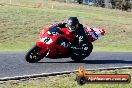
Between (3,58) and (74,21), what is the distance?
2.81 metres

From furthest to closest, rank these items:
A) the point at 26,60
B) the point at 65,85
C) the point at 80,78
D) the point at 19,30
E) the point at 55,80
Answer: the point at 19,30, the point at 26,60, the point at 55,80, the point at 65,85, the point at 80,78

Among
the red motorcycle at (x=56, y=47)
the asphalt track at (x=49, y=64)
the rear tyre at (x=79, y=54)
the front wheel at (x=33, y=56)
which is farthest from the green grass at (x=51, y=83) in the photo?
the rear tyre at (x=79, y=54)

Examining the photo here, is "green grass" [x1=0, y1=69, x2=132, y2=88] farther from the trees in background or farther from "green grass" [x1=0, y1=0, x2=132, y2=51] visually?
the trees in background

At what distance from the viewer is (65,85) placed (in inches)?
384

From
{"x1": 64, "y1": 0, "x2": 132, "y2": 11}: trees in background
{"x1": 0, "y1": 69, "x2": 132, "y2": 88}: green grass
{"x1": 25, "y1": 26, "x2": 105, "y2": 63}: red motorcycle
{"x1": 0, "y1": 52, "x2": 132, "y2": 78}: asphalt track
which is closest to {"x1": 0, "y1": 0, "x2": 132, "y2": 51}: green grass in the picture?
{"x1": 0, "y1": 52, "x2": 132, "y2": 78}: asphalt track

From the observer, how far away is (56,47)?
46.9 feet

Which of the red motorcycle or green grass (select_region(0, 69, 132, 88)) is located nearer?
green grass (select_region(0, 69, 132, 88))

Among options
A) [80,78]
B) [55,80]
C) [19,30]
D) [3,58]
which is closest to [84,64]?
[3,58]

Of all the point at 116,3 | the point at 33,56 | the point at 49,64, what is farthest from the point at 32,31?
the point at 116,3

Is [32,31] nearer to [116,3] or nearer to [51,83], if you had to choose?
[51,83]

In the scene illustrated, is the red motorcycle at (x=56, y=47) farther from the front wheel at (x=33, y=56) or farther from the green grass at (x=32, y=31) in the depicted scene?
the green grass at (x=32, y=31)

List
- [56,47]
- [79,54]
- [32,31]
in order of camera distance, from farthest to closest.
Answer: [32,31] < [79,54] < [56,47]

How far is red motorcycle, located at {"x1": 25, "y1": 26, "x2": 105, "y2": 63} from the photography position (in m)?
13.8

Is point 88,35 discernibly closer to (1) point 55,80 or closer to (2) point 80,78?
(1) point 55,80
